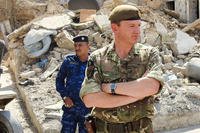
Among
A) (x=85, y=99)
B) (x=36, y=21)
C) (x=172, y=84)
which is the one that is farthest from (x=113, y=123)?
(x=36, y=21)

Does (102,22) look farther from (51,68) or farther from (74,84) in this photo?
(74,84)

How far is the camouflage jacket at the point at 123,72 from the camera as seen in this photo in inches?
114

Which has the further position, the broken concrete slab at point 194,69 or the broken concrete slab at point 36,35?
the broken concrete slab at point 36,35

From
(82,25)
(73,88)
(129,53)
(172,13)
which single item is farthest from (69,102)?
Answer: (172,13)

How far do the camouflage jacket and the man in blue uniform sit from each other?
1463 mm

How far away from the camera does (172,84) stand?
711cm

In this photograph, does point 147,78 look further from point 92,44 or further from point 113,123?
point 92,44

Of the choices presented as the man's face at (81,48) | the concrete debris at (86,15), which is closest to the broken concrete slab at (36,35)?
the concrete debris at (86,15)

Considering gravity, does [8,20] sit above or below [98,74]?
below

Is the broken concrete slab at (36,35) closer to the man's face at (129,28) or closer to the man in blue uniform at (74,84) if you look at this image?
the man in blue uniform at (74,84)

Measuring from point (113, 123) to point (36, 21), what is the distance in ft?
26.1

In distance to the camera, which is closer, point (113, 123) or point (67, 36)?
point (113, 123)

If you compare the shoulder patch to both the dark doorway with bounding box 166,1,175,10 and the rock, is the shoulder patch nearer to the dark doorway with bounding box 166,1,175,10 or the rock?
the rock

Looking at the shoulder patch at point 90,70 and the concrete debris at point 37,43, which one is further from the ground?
the shoulder patch at point 90,70
